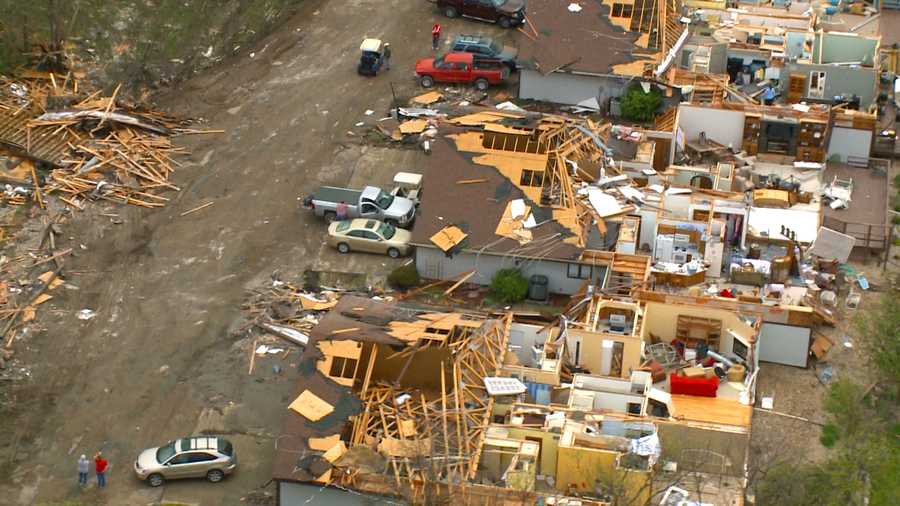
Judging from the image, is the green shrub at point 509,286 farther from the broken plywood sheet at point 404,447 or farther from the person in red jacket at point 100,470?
the person in red jacket at point 100,470

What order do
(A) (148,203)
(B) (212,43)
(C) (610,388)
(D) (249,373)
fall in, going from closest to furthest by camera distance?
1. (C) (610,388)
2. (D) (249,373)
3. (A) (148,203)
4. (B) (212,43)

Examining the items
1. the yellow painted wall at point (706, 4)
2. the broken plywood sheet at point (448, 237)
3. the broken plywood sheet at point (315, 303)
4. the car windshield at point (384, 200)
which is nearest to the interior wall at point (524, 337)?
the broken plywood sheet at point (448, 237)

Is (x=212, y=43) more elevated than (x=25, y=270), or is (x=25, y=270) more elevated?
(x=212, y=43)

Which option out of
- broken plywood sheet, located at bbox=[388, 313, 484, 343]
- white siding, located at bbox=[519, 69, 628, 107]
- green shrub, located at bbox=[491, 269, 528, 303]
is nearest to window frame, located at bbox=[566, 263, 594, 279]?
green shrub, located at bbox=[491, 269, 528, 303]

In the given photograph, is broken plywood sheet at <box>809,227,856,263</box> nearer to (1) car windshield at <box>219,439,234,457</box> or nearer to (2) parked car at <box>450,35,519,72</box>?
(2) parked car at <box>450,35,519,72</box>

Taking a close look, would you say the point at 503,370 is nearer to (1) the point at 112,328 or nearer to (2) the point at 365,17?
(1) the point at 112,328

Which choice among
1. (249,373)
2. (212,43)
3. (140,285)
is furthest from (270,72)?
(249,373)
